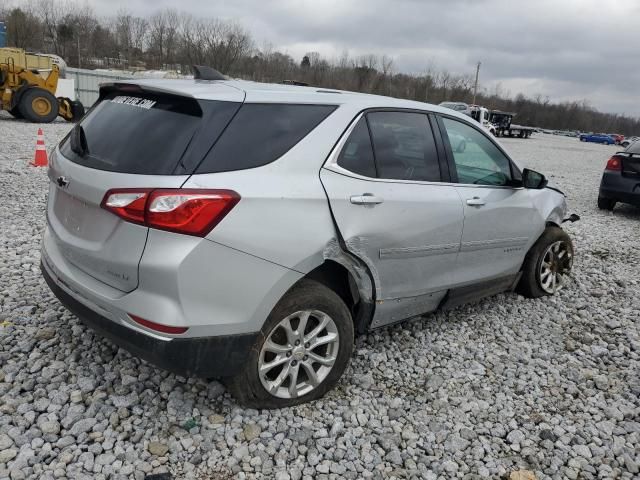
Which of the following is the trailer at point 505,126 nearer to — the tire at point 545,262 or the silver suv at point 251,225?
the tire at point 545,262

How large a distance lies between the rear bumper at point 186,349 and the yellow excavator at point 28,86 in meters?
17.6

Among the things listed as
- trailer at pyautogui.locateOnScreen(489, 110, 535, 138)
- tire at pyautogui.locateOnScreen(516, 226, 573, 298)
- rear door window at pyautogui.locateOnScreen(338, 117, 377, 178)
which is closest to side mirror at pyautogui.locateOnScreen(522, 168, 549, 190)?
tire at pyautogui.locateOnScreen(516, 226, 573, 298)

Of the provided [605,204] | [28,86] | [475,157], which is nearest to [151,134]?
[475,157]

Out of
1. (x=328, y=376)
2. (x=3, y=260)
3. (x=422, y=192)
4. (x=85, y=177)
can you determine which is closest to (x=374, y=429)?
(x=328, y=376)

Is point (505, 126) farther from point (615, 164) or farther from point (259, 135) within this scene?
point (259, 135)

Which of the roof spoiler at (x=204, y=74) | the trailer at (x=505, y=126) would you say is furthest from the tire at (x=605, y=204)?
the trailer at (x=505, y=126)

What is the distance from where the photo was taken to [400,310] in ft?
11.5

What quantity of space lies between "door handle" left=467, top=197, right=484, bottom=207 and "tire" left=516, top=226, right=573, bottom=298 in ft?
4.17

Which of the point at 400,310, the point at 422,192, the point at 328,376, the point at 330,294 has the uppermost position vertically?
the point at 422,192

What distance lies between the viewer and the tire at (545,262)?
4.81m

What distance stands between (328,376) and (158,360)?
1.03 metres

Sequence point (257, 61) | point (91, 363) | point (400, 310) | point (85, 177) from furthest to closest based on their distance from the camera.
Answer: point (257, 61)
point (400, 310)
point (91, 363)
point (85, 177)

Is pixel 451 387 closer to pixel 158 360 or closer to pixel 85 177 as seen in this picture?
pixel 158 360

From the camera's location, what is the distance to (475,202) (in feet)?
12.3
